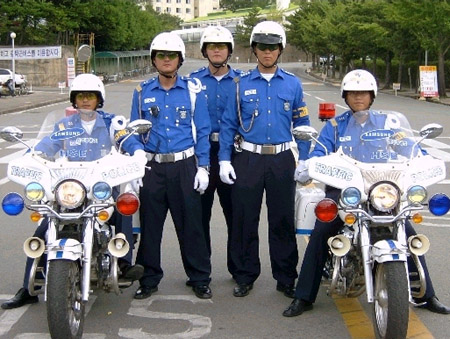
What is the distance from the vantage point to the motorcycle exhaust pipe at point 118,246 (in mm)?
5000

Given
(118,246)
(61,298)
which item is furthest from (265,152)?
(61,298)

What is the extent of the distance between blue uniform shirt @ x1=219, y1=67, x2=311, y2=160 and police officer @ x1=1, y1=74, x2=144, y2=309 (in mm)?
940

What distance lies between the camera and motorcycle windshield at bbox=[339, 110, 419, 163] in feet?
16.9

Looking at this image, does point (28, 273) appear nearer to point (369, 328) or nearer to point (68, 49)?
point (369, 328)

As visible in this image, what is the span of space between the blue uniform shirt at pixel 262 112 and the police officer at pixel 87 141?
940 mm

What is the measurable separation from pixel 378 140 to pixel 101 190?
6.33 feet

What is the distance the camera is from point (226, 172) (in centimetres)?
595

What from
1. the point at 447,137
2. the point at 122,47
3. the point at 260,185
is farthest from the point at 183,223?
the point at 122,47

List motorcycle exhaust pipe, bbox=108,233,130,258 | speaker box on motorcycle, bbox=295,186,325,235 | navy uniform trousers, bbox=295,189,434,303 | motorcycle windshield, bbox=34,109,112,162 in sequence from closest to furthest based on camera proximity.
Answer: motorcycle exhaust pipe, bbox=108,233,130,258 → motorcycle windshield, bbox=34,109,112,162 → navy uniform trousers, bbox=295,189,434,303 → speaker box on motorcycle, bbox=295,186,325,235

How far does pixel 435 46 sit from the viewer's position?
36.1m

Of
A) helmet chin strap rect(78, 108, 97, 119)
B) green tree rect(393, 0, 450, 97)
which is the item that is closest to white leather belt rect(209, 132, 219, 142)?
helmet chin strap rect(78, 108, 97, 119)

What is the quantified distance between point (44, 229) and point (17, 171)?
51 cm

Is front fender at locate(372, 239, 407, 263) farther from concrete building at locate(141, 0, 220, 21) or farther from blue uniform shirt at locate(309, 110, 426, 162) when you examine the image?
concrete building at locate(141, 0, 220, 21)

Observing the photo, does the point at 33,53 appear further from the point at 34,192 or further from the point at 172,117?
the point at 34,192
